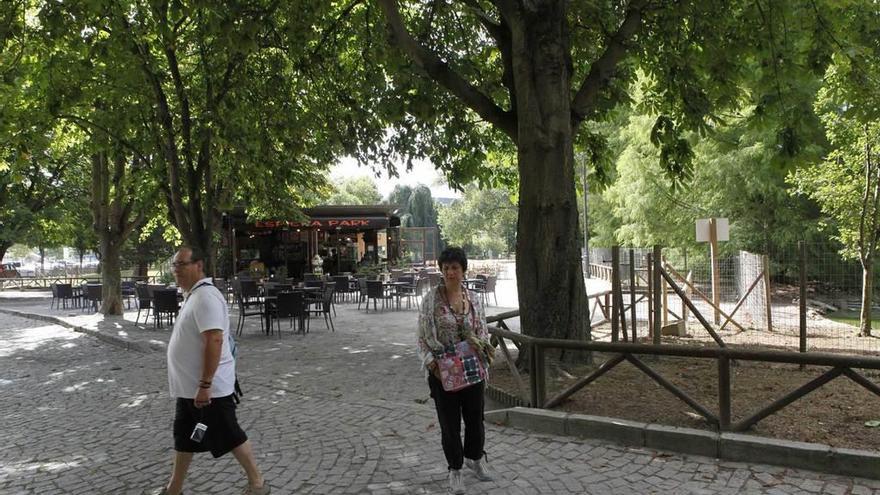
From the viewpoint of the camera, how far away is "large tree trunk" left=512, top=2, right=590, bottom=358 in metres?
6.59

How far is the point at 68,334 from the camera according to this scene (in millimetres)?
13797

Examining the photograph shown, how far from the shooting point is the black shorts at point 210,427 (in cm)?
376

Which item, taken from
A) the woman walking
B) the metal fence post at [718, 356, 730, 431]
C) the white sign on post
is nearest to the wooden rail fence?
the metal fence post at [718, 356, 730, 431]

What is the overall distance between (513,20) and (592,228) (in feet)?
110

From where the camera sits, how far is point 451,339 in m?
3.94

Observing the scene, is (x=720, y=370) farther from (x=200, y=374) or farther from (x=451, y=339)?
(x=200, y=374)

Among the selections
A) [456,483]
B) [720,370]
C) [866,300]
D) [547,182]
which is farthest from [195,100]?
[866,300]

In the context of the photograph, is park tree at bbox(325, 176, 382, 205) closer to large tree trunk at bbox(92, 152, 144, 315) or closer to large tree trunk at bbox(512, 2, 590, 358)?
large tree trunk at bbox(92, 152, 144, 315)

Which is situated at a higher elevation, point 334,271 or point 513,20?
point 513,20

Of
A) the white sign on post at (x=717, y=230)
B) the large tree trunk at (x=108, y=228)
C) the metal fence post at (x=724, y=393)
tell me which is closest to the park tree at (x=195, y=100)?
the large tree trunk at (x=108, y=228)

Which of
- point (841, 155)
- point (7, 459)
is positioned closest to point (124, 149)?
point (7, 459)

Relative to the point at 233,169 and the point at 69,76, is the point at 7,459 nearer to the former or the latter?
the point at 69,76

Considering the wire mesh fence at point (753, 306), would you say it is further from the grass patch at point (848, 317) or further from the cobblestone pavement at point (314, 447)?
the cobblestone pavement at point (314, 447)

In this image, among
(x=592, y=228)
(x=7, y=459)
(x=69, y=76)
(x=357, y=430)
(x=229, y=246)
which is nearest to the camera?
(x=7, y=459)
